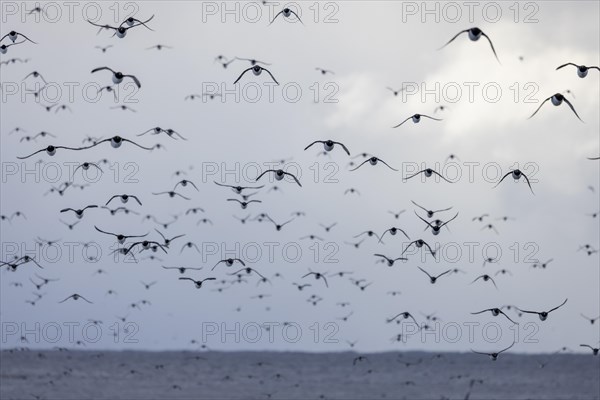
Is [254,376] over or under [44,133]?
under

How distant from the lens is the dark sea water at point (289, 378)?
12138 cm

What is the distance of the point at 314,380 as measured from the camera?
147500 mm

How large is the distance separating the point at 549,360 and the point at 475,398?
3171 inches

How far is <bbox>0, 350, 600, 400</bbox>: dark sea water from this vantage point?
398 ft

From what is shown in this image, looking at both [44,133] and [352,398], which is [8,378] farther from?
[44,133]

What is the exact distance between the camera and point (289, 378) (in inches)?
5984

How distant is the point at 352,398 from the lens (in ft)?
386

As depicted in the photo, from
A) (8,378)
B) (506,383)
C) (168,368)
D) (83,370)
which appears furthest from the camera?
(168,368)

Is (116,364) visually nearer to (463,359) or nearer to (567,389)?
(463,359)

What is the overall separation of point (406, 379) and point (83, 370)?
178 feet

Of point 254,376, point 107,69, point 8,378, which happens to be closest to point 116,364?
point 254,376

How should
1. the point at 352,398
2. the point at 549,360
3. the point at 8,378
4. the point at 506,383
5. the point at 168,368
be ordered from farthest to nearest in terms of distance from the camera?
the point at 549,360 < the point at 168,368 < the point at 506,383 < the point at 8,378 < the point at 352,398


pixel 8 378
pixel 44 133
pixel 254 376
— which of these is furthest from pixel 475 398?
pixel 44 133

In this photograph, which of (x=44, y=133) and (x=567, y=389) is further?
(x=567, y=389)
